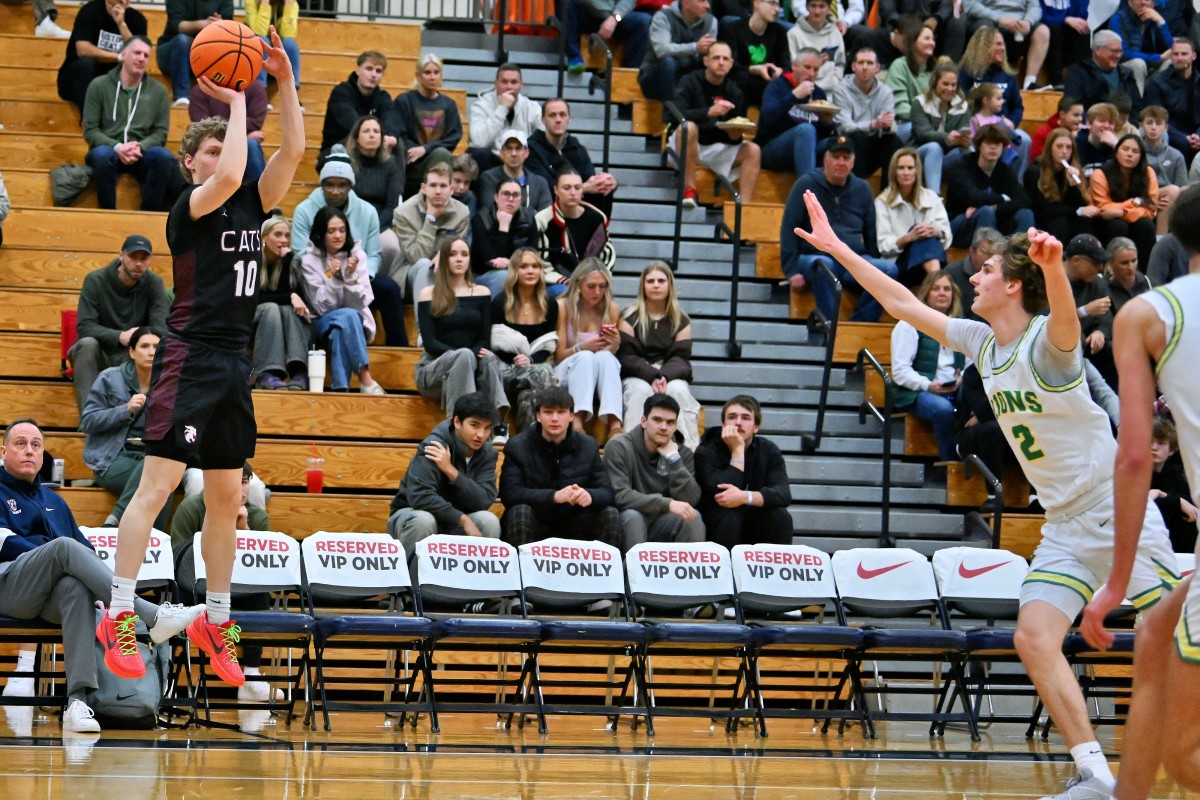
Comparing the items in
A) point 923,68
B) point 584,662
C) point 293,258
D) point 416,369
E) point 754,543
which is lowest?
point 584,662

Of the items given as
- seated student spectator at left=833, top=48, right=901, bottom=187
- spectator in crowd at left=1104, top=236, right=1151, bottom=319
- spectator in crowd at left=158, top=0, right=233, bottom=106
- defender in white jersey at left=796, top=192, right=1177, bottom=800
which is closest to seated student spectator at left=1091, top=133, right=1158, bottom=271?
spectator in crowd at left=1104, top=236, right=1151, bottom=319

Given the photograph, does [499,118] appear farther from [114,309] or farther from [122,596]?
[122,596]

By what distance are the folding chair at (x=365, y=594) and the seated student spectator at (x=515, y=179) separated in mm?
4083

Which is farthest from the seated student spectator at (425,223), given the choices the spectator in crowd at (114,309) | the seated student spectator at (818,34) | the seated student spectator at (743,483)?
the seated student spectator at (818,34)

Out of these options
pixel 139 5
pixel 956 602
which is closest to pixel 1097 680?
pixel 956 602

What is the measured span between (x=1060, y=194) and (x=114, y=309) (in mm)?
7840

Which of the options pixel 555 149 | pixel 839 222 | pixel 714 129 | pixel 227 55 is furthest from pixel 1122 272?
pixel 227 55

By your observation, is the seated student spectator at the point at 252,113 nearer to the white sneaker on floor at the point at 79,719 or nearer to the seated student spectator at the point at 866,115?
the seated student spectator at the point at 866,115

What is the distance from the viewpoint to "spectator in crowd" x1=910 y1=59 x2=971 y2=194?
1447cm

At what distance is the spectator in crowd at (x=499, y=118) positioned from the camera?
44.6 feet

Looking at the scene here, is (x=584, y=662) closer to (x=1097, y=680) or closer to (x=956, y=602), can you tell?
(x=956, y=602)

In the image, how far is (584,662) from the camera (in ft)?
34.1

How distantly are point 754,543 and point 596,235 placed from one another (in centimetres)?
315

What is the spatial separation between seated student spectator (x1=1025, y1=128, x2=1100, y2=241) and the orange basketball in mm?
9074
